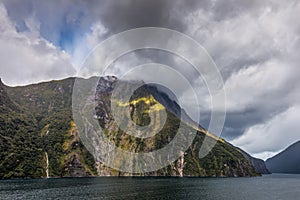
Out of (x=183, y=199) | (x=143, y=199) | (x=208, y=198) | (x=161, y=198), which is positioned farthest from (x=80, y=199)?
(x=208, y=198)

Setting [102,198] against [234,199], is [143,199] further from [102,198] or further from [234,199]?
[234,199]

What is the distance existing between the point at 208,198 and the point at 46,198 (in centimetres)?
7187

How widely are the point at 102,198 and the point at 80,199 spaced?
9062 mm

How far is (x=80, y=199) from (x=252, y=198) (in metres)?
79.0

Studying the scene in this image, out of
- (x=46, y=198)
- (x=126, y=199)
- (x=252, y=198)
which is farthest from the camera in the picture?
(x=252, y=198)

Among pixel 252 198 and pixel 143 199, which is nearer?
pixel 143 199

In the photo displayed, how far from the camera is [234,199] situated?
123m

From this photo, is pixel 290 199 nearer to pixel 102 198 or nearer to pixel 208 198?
pixel 208 198

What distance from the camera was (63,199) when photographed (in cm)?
11531

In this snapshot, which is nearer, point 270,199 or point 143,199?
point 143,199

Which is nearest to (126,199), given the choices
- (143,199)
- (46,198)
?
(143,199)

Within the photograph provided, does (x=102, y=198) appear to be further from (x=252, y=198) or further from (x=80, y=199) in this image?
(x=252, y=198)

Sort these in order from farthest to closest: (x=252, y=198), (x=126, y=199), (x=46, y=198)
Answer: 1. (x=252, y=198)
2. (x=46, y=198)
3. (x=126, y=199)

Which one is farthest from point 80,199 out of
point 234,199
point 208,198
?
point 234,199
